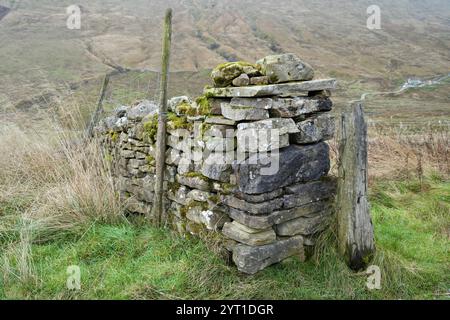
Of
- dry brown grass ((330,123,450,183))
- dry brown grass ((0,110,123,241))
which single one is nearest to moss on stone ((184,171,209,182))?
dry brown grass ((0,110,123,241))

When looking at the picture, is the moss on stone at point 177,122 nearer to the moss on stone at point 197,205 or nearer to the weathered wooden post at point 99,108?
the moss on stone at point 197,205

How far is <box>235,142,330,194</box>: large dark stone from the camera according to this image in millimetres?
3436

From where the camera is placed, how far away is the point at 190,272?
11.5 ft

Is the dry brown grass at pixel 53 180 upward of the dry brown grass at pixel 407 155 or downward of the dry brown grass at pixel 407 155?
upward

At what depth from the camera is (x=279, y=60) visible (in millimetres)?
3678

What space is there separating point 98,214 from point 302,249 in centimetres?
252

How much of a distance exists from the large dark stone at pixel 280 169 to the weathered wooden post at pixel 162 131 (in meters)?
1.30

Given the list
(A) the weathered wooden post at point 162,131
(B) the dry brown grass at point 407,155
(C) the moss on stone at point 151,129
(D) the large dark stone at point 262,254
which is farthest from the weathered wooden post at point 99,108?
(B) the dry brown grass at point 407,155

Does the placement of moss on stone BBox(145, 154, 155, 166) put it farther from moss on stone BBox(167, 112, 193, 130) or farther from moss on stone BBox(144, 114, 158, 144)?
moss on stone BBox(167, 112, 193, 130)

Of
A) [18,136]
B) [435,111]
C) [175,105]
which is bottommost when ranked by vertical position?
[435,111]

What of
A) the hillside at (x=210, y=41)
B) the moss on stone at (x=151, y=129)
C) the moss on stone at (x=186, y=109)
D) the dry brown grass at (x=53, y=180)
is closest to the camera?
the moss on stone at (x=186, y=109)

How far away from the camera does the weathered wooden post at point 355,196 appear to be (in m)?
3.74

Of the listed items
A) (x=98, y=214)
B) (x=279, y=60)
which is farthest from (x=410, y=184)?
(x=98, y=214)

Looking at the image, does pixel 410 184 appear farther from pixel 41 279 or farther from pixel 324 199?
pixel 41 279
